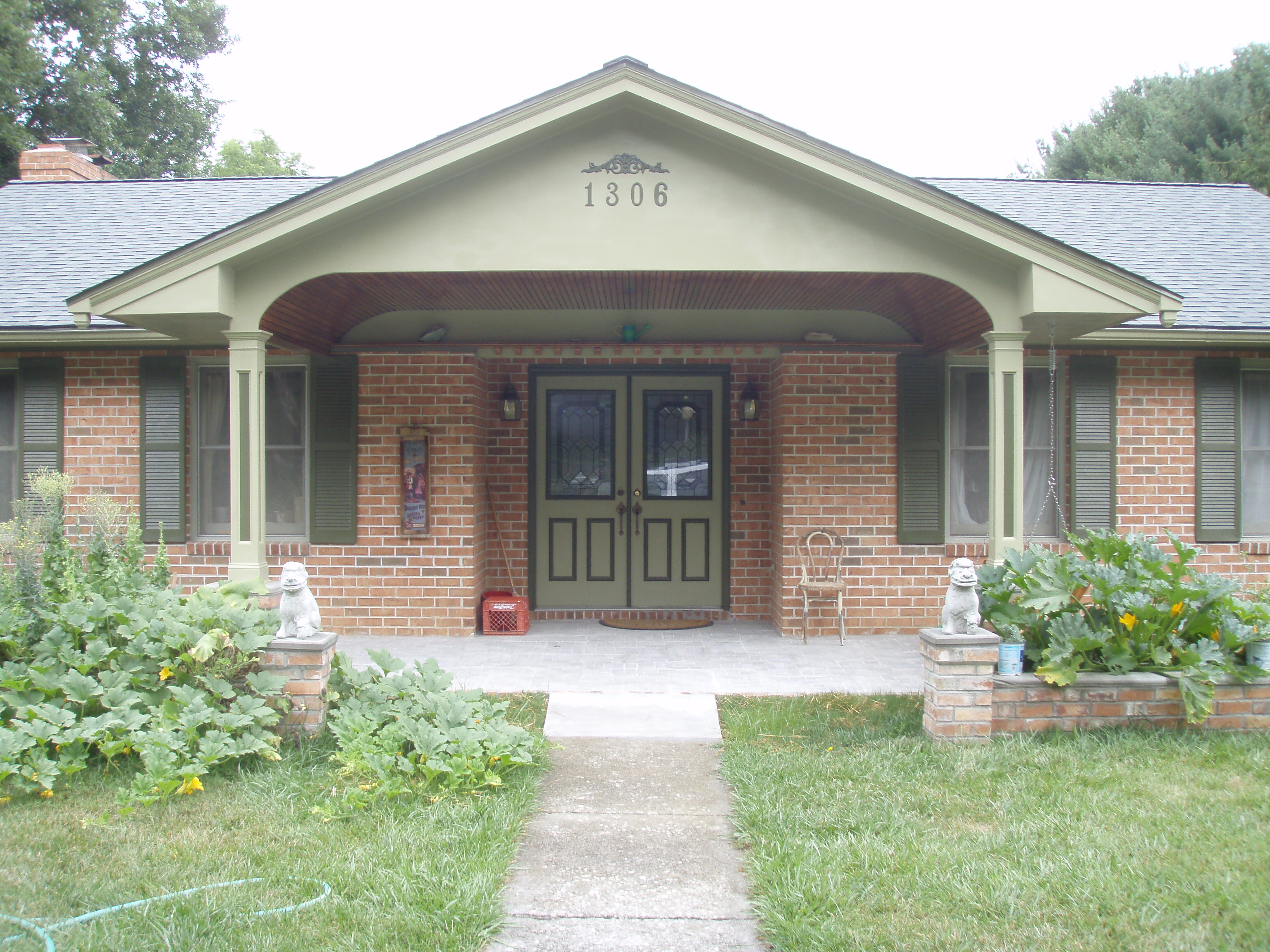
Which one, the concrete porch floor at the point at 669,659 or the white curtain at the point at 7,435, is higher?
the white curtain at the point at 7,435

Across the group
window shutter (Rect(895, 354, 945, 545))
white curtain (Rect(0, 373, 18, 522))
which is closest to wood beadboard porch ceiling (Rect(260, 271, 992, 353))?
window shutter (Rect(895, 354, 945, 545))

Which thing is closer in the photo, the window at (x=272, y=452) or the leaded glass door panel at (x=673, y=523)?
the window at (x=272, y=452)

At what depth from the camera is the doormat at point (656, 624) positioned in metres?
7.73

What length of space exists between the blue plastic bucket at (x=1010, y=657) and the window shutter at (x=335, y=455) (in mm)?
4972

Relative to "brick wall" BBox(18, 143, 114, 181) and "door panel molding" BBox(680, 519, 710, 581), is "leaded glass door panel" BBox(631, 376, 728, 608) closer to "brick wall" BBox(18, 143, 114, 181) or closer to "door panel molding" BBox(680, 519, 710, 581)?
"door panel molding" BBox(680, 519, 710, 581)

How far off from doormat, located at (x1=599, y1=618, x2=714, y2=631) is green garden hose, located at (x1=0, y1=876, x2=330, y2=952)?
185 inches

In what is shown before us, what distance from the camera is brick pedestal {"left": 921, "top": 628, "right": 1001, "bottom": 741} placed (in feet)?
15.0

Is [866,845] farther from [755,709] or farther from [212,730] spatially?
[212,730]

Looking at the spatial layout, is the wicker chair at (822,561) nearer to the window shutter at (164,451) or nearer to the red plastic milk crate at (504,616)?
the red plastic milk crate at (504,616)

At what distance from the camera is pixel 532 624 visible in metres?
7.90

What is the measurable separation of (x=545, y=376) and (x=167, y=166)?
63.3ft

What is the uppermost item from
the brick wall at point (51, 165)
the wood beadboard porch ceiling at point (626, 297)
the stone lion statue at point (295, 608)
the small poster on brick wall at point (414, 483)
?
the brick wall at point (51, 165)

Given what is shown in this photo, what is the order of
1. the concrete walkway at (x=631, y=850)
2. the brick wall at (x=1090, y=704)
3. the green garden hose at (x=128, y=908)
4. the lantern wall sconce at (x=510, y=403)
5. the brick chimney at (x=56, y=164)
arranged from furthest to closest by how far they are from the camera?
1. the brick chimney at (x=56, y=164)
2. the lantern wall sconce at (x=510, y=403)
3. the brick wall at (x=1090, y=704)
4. the concrete walkway at (x=631, y=850)
5. the green garden hose at (x=128, y=908)

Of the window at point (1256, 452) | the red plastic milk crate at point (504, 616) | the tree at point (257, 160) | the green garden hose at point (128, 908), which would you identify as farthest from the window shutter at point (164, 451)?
the tree at point (257, 160)
